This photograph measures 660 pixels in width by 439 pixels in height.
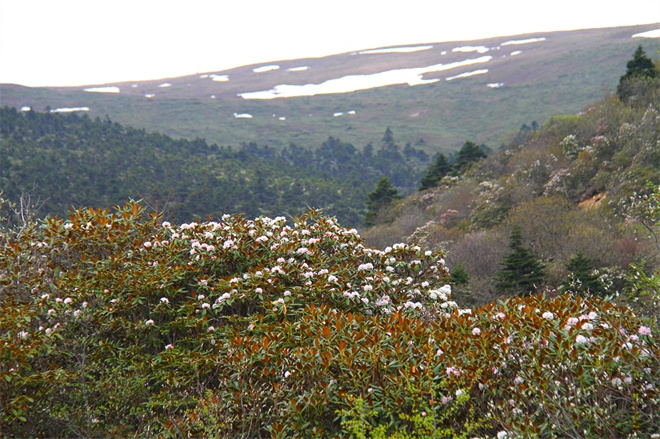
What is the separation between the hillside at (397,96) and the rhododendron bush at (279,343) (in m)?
60.2

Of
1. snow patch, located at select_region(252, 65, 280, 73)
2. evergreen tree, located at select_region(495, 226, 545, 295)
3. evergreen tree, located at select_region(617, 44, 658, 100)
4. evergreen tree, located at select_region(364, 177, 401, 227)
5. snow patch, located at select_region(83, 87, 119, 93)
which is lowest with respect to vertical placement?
evergreen tree, located at select_region(364, 177, 401, 227)

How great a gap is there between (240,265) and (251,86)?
4114 inches

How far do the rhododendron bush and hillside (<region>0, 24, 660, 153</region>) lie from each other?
6015 centimetres

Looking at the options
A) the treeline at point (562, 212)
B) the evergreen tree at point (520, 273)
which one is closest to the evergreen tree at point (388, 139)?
the treeline at point (562, 212)

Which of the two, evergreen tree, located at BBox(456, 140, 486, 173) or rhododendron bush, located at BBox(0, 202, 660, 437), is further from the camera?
evergreen tree, located at BBox(456, 140, 486, 173)

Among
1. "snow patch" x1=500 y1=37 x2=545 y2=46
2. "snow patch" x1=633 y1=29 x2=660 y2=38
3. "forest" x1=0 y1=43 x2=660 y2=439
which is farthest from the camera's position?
"snow patch" x1=500 y1=37 x2=545 y2=46

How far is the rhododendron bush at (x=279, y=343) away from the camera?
3.18 m

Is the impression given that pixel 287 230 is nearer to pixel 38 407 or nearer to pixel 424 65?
pixel 38 407

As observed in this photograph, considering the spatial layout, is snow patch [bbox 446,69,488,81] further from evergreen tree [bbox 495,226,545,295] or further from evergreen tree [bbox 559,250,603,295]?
evergreen tree [bbox 559,250,603,295]

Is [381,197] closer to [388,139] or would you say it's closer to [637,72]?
[637,72]

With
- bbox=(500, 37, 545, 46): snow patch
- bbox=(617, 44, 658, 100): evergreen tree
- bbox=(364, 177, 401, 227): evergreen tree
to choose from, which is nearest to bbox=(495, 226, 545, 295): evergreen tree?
bbox=(617, 44, 658, 100): evergreen tree

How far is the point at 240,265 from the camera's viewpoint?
5.59 m

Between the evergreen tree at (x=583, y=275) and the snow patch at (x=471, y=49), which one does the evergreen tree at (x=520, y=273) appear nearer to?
the evergreen tree at (x=583, y=275)

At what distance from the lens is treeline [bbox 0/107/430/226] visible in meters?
34.7
